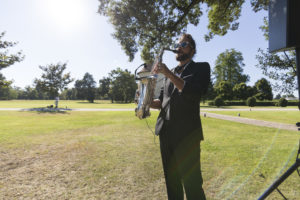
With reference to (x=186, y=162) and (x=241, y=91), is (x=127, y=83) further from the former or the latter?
(x=186, y=162)

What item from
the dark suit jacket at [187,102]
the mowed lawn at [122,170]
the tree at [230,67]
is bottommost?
the mowed lawn at [122,170]

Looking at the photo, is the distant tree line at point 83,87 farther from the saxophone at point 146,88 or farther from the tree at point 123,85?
the saxophone at point 146,88

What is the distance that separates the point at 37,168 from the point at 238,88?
60.8m

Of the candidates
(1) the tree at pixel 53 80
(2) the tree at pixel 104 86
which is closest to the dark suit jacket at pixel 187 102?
(1) the tree at pixel 53 80

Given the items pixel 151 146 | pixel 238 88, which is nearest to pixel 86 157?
pixel 151 146

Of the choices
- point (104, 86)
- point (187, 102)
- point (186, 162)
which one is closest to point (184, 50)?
point (187, 102)

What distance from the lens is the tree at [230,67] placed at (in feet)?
200

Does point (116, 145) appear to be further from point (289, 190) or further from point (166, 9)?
point (166, 9)

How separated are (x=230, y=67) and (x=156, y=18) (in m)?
61.6

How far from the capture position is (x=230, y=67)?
61.2 m

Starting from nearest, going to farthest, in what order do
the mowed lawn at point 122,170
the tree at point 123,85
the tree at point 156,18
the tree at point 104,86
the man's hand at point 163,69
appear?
the man's hand at point 163,69
the mowed lawn at point 122,170
the tree at point 156,18
the tree at point 123,85
the tree at point 104,86

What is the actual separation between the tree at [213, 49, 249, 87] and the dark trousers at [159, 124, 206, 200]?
6622cm

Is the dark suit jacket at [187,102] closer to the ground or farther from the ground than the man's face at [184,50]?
closer to the ground

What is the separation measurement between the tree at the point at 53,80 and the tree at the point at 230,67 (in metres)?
54.6
